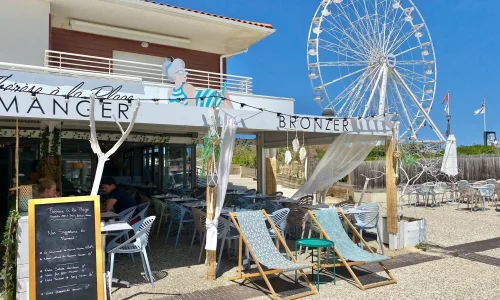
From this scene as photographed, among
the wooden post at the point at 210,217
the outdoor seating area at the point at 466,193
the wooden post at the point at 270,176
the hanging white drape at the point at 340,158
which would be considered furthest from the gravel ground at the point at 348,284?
the outdoor seating area at the point at 466,193

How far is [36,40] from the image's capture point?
971 cm

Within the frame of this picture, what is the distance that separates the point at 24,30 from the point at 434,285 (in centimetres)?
996

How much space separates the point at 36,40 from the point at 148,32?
3.03 meters

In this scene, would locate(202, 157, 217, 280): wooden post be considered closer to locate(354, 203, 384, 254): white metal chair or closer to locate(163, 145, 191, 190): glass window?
locate(354, 203, 384, 254): white metal chair

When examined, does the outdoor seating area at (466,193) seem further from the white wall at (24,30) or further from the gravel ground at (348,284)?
the white wall at (24,30)

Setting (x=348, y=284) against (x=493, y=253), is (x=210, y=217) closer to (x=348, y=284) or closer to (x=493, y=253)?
(x=348, y=284)

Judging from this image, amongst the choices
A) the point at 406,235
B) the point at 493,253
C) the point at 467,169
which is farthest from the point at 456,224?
the point at 467,169

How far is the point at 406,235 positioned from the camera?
7.33 metres

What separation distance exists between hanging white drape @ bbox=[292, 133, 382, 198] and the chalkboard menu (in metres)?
5.18

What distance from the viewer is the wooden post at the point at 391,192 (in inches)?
289

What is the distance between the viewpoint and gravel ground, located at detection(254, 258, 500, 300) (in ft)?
16.1

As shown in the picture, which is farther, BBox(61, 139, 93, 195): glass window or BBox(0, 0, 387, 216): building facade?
BBox(61, 139, 93, 195): glass window

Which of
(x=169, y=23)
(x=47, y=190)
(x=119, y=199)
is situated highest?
(x=169, y=23)

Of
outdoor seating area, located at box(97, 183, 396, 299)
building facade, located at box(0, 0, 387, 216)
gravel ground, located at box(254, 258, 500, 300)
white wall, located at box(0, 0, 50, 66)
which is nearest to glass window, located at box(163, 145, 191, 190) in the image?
building facade, located at box(0, 0, 387, 216)
